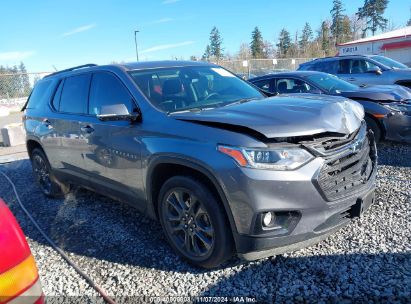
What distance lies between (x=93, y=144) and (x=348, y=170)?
259cm

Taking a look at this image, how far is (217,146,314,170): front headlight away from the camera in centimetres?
259

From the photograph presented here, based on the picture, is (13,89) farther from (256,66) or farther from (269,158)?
(269,158)

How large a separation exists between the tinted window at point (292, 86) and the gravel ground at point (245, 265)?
2912 mm

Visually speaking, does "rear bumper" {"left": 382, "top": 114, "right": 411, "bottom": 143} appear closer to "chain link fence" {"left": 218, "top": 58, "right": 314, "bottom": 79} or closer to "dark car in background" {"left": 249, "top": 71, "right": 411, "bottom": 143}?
"dark car in background" {"left": 249, "top": 71, "right": 411, "bottom": 143}

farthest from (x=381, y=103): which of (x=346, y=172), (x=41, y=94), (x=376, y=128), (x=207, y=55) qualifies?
(x=207, y=55)

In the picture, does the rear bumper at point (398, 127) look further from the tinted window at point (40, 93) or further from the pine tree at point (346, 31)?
the pine tree at point (346, 31)

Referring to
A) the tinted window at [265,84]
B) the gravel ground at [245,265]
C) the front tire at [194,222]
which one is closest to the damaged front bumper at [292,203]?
the front tire at [194,222]

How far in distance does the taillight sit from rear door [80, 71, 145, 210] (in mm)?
1607

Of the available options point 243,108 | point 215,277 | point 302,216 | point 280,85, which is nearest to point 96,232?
point 215,277

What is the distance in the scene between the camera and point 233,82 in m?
4.28

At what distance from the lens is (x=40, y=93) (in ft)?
18.0

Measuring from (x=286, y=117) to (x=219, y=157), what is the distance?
62 centimetres

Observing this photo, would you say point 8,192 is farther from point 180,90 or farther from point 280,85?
point 280,85

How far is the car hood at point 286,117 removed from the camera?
2697mm
